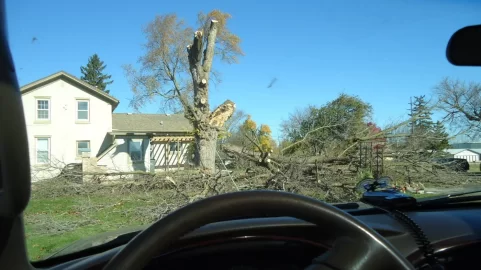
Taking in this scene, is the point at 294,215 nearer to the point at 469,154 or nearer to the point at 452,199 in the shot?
the point at 452,199

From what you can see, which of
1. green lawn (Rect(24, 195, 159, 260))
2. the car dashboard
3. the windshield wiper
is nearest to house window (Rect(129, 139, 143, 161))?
Answer: green lawn (Rect(24, 195, 159, 260))

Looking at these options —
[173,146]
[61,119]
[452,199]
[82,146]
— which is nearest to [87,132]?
[82,146]

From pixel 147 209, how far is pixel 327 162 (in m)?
3.74

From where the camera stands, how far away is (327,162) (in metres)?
7.80

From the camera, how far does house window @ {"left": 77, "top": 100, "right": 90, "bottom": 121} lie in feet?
9.95

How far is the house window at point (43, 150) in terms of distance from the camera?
6.52 feet

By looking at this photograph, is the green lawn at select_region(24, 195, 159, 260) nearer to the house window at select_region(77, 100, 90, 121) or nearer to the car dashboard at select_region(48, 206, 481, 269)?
the house window at select_region(77, 100, 90, 121)

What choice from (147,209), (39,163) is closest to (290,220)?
(39,163)

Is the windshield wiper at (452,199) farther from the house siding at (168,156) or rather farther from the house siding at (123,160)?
the house siding at (168,156)

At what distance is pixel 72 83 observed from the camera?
2541mm

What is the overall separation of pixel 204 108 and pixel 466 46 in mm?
2890

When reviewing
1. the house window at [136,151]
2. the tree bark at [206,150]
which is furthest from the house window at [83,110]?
the tree bark at [206,150]

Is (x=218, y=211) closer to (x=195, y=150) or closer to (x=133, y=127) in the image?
(x=133, y=127)

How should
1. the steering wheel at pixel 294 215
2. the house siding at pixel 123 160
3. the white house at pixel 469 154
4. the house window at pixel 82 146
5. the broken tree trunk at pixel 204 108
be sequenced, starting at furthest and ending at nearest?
1. the house siding at pixel 123 160
2. the house window at pixel 82 146
3. the white house at pixel 469 154
4. the broken tree trunk at pixel 204 108
5. the steering wheel at pixel 294 215
